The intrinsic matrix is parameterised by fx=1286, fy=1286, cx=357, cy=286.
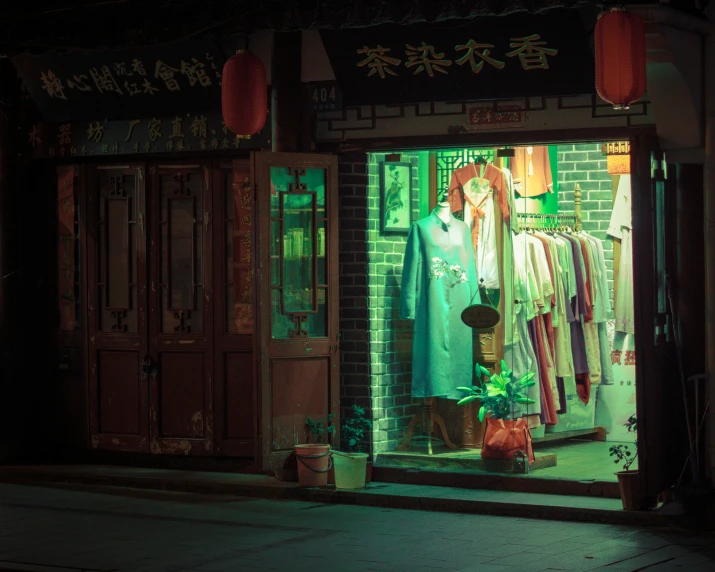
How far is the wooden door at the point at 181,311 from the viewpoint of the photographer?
464 inches

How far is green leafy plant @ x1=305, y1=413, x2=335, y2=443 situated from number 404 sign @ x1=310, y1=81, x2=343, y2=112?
2677 millimetres

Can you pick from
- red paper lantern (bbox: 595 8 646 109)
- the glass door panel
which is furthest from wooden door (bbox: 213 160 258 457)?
red paper lantern (bbox: 595 8 646 109)

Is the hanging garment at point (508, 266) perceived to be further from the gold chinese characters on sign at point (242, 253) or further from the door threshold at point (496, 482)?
the gold chinese characters on sign at point (242, 253)

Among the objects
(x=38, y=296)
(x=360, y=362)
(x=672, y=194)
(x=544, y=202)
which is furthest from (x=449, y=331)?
(x=38, y=296)

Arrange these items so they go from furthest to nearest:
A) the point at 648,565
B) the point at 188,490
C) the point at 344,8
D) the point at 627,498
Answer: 1. the point at 188,490
2. the point at 344,8
3. the point at 627,498
4. the point at 648,565

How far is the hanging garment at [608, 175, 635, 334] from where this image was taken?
12.0 metres

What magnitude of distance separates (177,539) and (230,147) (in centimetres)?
402

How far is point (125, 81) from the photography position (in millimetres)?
11828

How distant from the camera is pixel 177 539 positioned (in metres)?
8.86

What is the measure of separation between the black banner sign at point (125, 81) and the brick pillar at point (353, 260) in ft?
4.68

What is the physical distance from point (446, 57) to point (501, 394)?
9.45ft

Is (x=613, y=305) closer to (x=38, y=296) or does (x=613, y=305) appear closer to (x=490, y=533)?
(x=490, y=533)

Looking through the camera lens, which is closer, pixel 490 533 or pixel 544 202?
pixel 490 533

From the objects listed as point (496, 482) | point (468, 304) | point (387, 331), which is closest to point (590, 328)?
point (468, 304)
